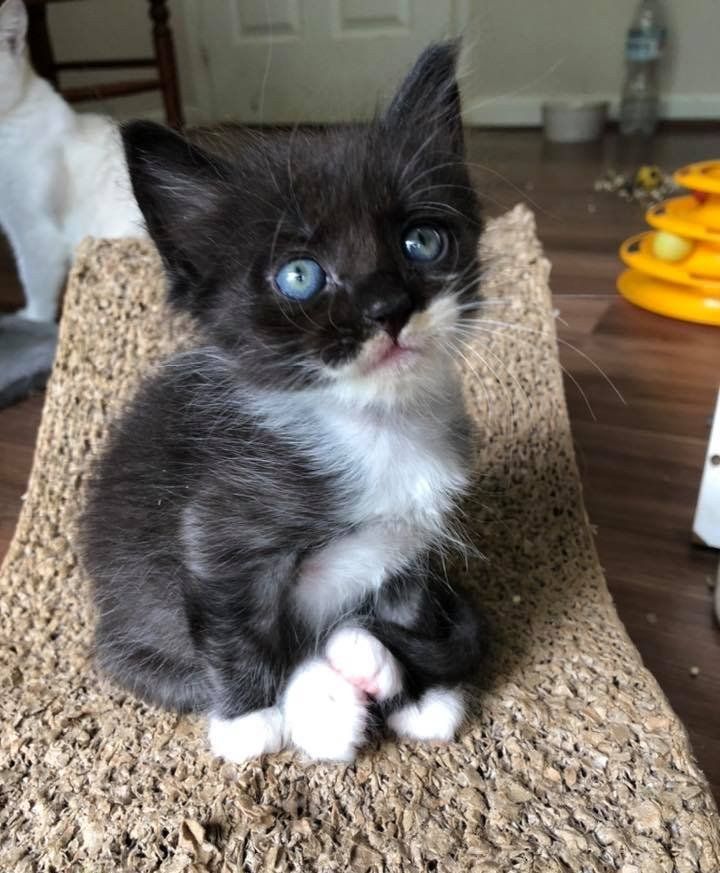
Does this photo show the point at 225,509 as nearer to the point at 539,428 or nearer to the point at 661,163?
the point at 539,428

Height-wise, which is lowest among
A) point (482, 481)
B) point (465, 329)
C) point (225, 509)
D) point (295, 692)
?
point (482, 481)

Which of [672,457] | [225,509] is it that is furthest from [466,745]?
[672,457]

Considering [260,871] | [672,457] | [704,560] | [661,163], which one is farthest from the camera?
[661,163]

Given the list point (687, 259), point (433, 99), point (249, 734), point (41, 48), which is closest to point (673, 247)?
point (687, 259)

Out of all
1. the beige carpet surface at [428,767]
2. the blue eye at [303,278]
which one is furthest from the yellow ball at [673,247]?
the blue eye at [303,278]

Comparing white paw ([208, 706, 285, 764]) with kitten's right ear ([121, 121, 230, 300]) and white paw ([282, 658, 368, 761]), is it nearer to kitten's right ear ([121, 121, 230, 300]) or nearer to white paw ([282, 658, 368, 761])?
white paw ([282, 658, 368, 761])

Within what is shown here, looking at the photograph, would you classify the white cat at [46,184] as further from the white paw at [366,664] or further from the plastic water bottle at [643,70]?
the plastic water bottle at [643,70]

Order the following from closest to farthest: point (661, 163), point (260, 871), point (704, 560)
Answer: point (260, 871) → point (704, 560) → point (661, 163)

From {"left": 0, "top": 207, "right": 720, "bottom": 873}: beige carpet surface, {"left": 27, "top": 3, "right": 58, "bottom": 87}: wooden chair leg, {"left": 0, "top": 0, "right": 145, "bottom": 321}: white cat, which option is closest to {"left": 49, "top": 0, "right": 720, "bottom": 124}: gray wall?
{"left": 27, "top": 3, "right": 58, "bottom": 87}: wooden chair leg
